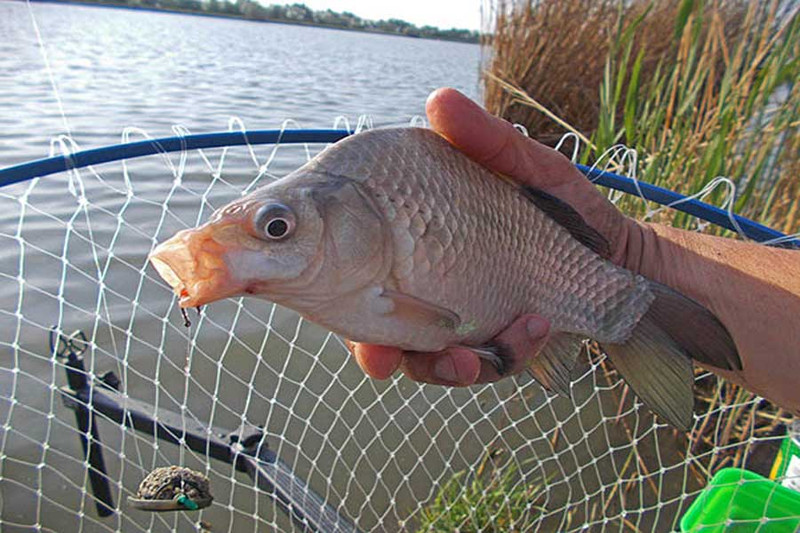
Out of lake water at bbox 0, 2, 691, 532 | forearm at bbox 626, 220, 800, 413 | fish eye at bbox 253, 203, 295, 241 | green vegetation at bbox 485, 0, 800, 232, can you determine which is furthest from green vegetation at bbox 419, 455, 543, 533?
fish eye at bbox 253, 203, 295, 241

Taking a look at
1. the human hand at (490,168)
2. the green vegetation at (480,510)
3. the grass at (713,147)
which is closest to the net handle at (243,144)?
the grass at (713,147)

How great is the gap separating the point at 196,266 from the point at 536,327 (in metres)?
0.93

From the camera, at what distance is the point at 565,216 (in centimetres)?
163

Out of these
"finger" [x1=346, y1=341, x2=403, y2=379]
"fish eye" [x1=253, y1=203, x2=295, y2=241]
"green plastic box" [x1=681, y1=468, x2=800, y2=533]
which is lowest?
"green plastic box" [x1=681, y1=468, x2=800, y2=533]

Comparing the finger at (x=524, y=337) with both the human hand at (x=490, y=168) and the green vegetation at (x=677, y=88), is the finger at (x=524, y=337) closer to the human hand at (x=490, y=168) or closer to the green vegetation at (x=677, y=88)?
the human hand at (x=490, y=168)

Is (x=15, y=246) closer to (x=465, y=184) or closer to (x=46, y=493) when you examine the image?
(x=46, y=493)

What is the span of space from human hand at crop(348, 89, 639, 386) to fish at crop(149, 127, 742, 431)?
0.19 ft

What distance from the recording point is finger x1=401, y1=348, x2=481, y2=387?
63.4 inches

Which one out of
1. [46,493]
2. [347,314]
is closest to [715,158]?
[347,314]

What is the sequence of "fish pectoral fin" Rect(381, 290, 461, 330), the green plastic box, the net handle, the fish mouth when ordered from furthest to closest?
the green plastic box → the net handle → "fish pectoral fin" Rect(381, 290, 461, 330) → the fish mouth

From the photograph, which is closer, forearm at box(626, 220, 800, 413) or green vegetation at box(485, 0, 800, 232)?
forearm at box(626, 220, 800, 413)

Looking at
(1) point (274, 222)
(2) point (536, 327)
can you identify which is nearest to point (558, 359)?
(2) point (536, 327)

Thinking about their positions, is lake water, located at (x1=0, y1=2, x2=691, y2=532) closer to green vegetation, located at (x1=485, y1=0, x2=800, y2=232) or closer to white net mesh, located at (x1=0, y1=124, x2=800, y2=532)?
white net mesh, located at (x1=0, y1=124, x2=800, y2=532)

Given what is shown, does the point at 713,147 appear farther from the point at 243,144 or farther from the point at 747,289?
the point at 243,144
